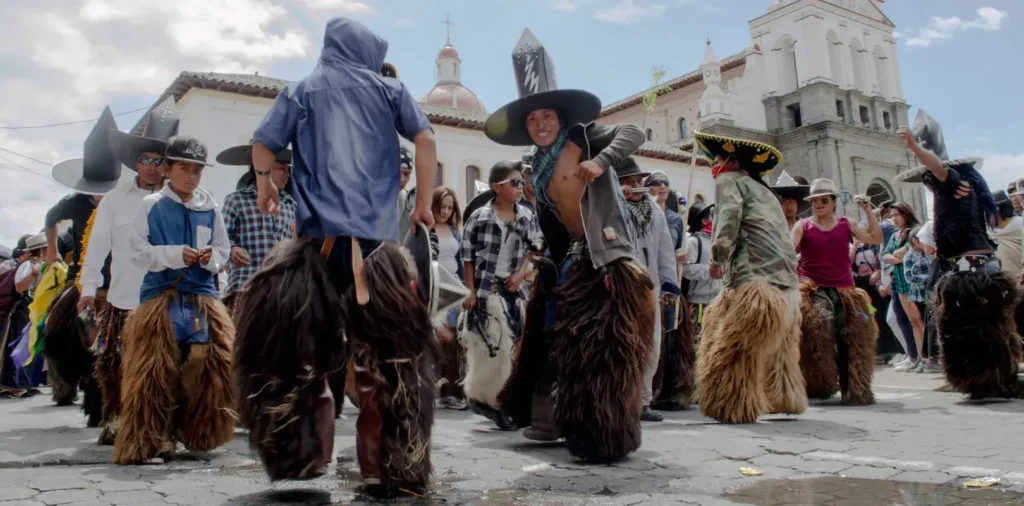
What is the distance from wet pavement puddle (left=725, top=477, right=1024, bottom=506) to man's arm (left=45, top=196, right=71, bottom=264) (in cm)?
574

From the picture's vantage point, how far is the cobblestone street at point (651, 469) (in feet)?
10.4

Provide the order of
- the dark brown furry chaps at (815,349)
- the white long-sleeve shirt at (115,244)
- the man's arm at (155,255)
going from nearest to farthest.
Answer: the man's arm at (155,255) < the white long-sleeve shirt at (115,244) < the dark brown furry chaps at (815,349)

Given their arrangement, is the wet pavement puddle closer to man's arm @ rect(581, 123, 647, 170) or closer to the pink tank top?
man's arm @ rect(581, 123, 647, 170)

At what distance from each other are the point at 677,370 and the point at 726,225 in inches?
72.4

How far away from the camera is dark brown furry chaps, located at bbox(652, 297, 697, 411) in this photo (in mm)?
6934

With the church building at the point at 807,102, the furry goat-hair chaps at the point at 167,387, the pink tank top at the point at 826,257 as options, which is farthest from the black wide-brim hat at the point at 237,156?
the church building at the point at 807,102

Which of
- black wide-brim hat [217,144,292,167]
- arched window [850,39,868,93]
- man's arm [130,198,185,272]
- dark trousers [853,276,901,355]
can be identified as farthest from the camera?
arched window [850,39,868,93]

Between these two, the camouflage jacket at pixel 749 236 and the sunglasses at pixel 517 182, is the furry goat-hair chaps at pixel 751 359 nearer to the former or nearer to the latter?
the camouflage jacket at pixel 749 236

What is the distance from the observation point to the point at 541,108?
451cm

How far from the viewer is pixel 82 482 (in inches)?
138

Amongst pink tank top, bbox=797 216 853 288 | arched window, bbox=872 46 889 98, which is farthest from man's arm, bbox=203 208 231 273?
arched window, bbox=872 46 889 98

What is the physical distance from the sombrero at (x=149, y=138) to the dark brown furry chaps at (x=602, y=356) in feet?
8.94

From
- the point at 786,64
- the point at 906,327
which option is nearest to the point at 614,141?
the point at 906,327

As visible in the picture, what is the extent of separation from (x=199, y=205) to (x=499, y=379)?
92.8 inches
